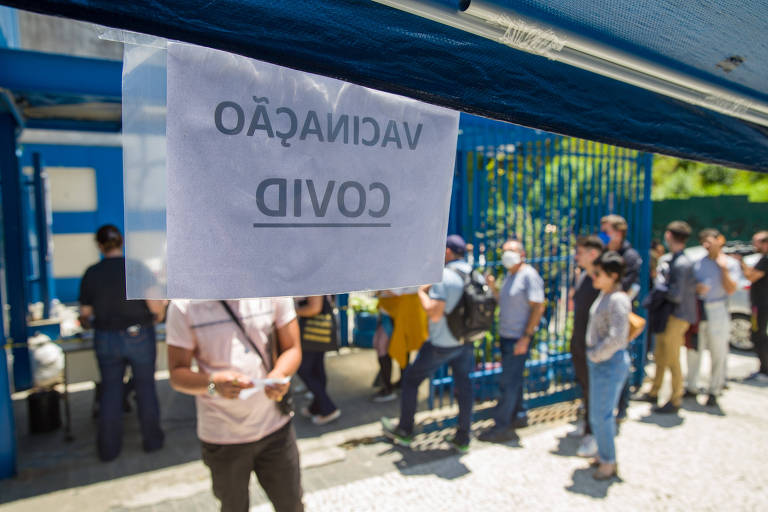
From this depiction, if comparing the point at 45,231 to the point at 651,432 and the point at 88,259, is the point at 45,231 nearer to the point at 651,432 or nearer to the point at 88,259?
the point at 88,259

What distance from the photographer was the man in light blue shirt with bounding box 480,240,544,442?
487 centimetres

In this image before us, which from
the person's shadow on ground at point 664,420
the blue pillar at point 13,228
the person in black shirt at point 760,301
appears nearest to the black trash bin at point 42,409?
the blue pillar at point 13,228

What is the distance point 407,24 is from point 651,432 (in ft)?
17.4

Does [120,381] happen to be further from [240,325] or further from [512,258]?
[512,258]

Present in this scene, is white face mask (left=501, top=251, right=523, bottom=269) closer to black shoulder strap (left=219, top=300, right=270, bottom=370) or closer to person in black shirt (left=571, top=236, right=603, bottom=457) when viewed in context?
person in black shirt (left=571, top=236, right=603, bottom=457)

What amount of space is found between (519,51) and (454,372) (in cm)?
367

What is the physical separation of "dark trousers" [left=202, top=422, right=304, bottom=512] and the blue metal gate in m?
2.77

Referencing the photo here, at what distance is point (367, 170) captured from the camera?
1.40 meters

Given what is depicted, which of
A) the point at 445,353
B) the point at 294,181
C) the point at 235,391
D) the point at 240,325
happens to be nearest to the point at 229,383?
the point at 235,391

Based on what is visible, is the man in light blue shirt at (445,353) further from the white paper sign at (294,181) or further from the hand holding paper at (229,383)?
the white paper sign at (294,181)

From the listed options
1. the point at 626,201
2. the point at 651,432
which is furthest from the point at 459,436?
the point at 626,201

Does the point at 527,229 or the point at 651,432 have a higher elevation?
the point at 527,229

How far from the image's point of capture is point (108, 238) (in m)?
4.55

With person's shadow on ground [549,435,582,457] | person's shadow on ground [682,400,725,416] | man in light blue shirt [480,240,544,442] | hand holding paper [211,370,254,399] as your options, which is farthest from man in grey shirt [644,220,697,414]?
hand holding paper [211,370,254,399]
